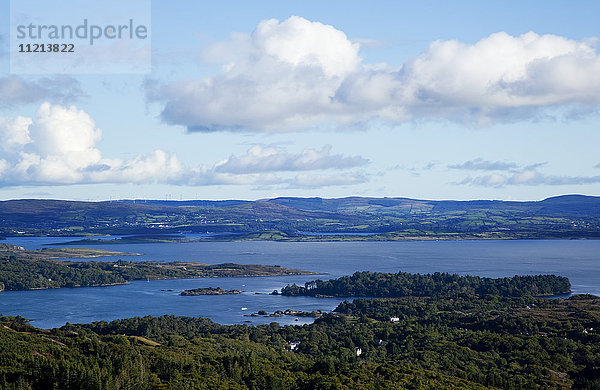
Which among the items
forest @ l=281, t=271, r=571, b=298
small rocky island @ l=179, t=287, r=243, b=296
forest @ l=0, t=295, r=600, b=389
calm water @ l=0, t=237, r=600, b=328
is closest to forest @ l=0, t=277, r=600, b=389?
forest @ l=0, t=295, r=600, b=389

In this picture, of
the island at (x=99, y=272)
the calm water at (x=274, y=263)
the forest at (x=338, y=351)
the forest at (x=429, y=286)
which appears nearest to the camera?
the forest at (x=338, y=351)

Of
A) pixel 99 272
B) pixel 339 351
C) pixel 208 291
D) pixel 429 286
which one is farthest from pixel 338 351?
pixel 99 272

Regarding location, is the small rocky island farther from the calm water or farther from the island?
the island

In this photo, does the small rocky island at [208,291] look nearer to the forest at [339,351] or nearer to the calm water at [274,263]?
the calm water at [274,263]

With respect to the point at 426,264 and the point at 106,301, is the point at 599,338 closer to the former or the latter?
the point at 106,301

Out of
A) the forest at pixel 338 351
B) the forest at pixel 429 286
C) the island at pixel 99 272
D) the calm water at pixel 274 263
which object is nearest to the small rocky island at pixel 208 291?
the calm water at pixel 274 263

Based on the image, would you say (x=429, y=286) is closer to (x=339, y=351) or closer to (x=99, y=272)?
(x=339, y=351)
